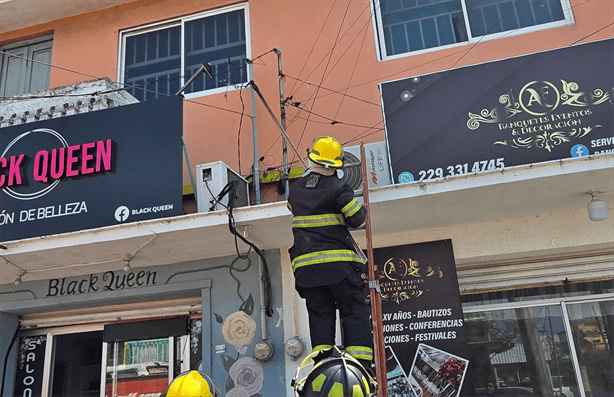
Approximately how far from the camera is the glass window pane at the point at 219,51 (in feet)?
29.0

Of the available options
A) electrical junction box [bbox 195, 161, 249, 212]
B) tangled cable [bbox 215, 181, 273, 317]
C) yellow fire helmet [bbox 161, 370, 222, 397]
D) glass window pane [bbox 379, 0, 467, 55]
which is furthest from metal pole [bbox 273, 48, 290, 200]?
yellow fire helmet [bbox 161, 370, 222, 397]

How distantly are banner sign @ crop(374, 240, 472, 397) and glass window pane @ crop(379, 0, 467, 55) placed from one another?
315 centimetres

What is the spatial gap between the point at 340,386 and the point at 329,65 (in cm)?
569

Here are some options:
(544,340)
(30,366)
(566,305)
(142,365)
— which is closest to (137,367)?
(142,365)

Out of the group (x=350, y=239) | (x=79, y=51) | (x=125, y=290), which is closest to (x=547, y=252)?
(x=350, y=239)

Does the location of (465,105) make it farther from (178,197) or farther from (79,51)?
(79,51)

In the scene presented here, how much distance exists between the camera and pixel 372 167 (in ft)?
22.7

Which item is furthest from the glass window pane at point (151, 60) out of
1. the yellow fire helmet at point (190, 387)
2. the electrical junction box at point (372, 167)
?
the yellow fire helmet at point (190, 387)

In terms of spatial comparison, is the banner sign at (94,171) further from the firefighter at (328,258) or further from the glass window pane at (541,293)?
the glass window pane at (541,293)

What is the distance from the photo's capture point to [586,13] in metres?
7.67

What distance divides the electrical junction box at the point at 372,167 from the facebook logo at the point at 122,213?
8.78ft

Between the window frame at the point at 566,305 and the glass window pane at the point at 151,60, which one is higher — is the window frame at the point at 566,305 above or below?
below

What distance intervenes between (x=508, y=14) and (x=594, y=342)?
467 centimetres

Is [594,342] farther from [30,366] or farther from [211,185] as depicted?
[30,366]
